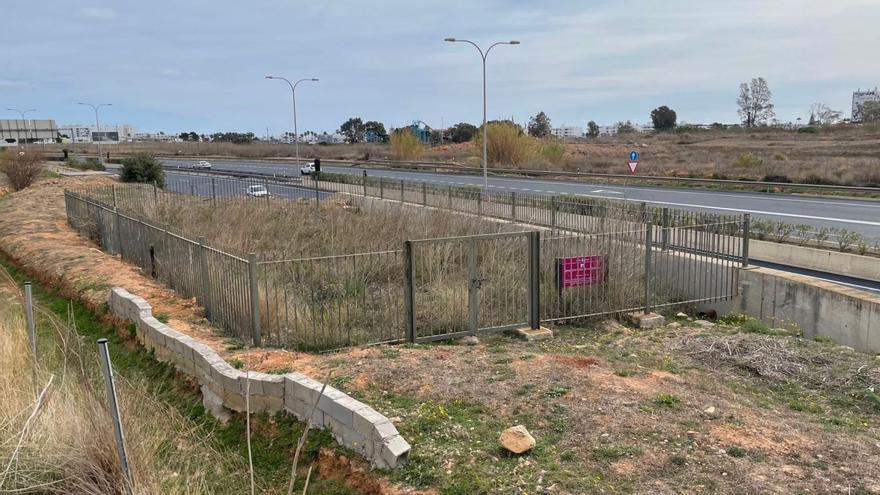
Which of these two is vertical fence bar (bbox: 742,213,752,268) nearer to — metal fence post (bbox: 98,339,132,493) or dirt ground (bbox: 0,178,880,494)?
dirt ground (bbox: 0,178,880,494)

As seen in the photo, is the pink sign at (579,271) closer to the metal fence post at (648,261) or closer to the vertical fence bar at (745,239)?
the metal fence post at (648,261)

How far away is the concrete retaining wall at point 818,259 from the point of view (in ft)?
44.9

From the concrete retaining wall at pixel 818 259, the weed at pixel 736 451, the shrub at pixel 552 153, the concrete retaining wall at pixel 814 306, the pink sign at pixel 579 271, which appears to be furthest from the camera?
the shrub at pixel 552 153

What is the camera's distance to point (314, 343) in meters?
8.53

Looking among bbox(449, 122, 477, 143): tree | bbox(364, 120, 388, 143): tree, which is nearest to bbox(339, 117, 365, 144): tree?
Answer: bbox(364, 120, 388, 143): tree

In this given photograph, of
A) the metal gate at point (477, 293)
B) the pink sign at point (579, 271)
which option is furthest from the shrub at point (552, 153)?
the metal gate at point (477, 293)

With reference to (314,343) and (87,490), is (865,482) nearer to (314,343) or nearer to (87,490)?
(87,490)

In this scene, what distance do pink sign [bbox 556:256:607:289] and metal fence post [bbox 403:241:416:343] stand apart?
266 centimetres

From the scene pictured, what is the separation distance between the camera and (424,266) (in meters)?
11.8

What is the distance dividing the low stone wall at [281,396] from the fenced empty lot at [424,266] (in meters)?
0.89

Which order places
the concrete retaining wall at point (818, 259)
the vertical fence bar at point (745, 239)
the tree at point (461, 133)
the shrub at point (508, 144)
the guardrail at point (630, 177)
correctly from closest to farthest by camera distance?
the vertical fence bar at point (745, 239) < the concrete retaining wall at point (818, 259) < the guardrail at point (630, 177) < the shrub at point (508, 144) < the tree at point (461, 133)

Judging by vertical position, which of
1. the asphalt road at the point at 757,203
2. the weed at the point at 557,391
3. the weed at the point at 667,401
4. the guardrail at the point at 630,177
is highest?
the guardrail at the point at 630,177

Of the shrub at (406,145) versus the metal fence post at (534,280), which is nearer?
the metal fence post at (534,280)

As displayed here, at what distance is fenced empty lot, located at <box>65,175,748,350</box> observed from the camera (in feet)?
29.5
